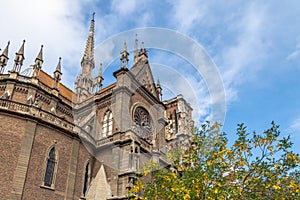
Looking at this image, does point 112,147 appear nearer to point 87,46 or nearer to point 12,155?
point 12,155

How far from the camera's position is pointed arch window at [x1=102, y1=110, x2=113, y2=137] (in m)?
27.1

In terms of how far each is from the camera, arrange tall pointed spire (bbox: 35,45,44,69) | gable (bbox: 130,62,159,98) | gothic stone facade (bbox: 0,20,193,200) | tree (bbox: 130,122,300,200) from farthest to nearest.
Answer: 1. gable (bbox: 130,62,159,98)
2. tall pointed spire (bbox: 35,45,44,69)
3. gothic stone facade (bbox: 0,20,193,200)
4. tree (bbox: 130,122,300,200)

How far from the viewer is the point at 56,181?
66.3 feet

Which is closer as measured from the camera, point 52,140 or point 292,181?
point 292,181

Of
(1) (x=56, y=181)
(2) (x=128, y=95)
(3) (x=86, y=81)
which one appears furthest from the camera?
(3) (x=86, y=81)

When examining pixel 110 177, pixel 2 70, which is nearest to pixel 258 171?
pixel 110 177

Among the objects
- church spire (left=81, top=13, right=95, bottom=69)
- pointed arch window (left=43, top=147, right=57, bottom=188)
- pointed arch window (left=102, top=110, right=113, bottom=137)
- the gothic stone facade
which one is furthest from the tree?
church spire (left=81, top=13, right=95, bottom=69)

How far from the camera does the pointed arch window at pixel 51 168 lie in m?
19.9

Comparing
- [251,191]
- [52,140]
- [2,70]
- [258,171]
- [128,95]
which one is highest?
[2,70]

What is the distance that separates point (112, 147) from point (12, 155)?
8211 millimetres

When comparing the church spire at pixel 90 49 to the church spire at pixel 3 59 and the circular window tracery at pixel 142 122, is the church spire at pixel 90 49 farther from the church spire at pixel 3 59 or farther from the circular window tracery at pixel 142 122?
the circular window tracery at pixel 142 122

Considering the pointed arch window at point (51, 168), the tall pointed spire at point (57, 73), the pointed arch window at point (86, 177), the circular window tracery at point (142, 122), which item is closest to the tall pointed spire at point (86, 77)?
the tall pointed spire at point (57, 73)

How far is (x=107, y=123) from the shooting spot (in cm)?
2766

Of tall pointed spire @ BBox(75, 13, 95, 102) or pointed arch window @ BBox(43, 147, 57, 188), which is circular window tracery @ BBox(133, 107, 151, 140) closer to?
tall pointed spire @ BBox(75, 13, 95, 102)
